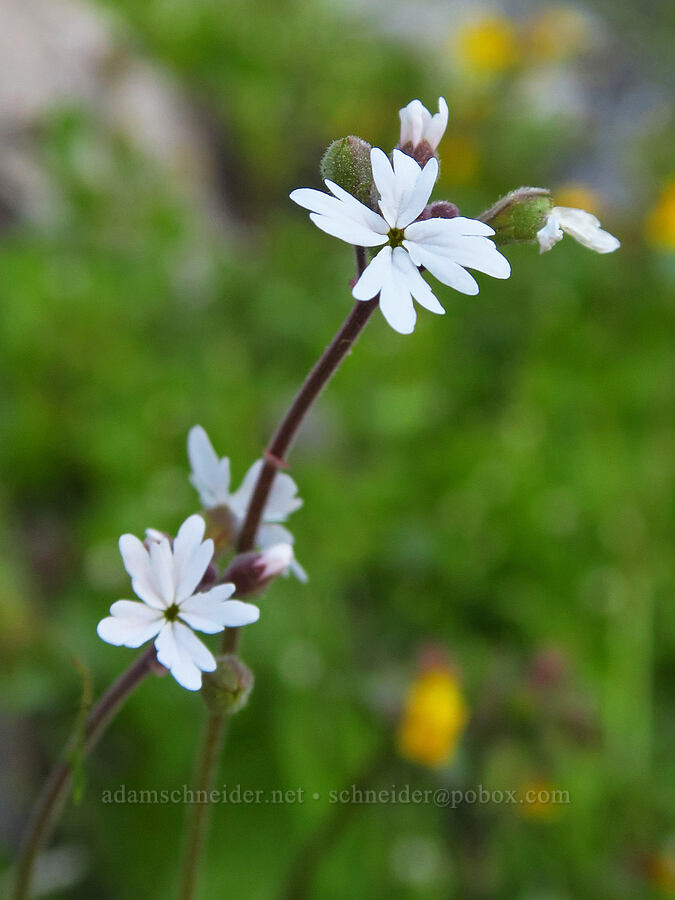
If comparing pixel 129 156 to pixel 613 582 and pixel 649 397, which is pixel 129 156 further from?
pixel 613 582

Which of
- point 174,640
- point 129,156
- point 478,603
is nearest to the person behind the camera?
point 174,640

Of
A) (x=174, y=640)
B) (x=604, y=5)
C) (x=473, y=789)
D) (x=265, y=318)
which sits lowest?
(x=174, y=640)

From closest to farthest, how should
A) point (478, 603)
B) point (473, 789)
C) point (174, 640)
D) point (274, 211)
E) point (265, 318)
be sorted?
point (174, 640), point (473, 789), point (478, 603), point (265, 318), point (274, 211)

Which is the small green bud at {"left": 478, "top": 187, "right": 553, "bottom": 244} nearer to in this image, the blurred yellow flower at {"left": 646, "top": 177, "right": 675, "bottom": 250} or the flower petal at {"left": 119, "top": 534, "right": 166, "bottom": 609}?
the flower petal at {"left": 119, "top": 534, "right": 166, "bottom": 609}

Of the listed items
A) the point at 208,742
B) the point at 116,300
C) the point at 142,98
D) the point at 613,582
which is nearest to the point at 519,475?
the point at 613,582

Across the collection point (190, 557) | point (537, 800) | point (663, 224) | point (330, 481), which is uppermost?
point (663, 224)

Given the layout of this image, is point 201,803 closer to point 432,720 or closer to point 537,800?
point 432,720

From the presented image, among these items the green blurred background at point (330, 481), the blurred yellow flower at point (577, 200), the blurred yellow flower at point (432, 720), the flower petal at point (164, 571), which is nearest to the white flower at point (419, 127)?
the flower petal at point (164, 571)

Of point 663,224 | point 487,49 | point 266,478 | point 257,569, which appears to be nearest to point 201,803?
point 257,569
